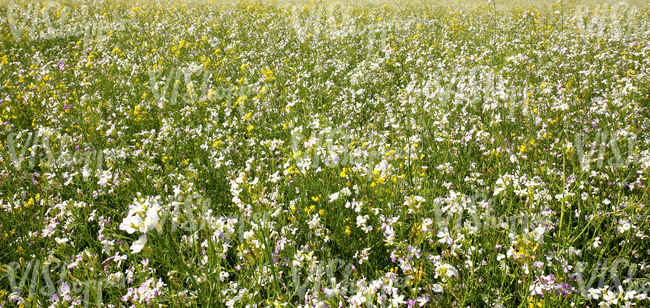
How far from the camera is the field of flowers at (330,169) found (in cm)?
200

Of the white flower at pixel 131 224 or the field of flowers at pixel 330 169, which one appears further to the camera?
the field of flowers at pixel 330 169

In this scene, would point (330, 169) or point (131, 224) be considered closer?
point (131, 224)

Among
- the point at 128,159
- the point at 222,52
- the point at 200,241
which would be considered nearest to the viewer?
the point at 200,241

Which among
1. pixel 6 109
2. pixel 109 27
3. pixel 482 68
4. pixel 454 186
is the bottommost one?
pixel 454 186

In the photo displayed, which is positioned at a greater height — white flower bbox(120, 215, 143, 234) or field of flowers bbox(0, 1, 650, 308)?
white flower bbox(120, 215, 143, 234)

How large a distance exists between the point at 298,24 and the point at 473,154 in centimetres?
623

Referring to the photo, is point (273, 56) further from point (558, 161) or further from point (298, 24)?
point (558, 161)

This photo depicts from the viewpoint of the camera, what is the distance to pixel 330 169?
3.07 meters

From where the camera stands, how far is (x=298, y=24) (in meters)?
8.62

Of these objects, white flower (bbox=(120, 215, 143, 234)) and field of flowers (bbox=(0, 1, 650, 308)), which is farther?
field of flowers (bbox=(0, 1, 650, 308))

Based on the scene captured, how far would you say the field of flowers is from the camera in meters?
2.00

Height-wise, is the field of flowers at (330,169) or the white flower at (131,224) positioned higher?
the white flower at (131,224)

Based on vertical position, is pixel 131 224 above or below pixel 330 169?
above

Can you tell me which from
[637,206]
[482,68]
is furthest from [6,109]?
[637,206]
